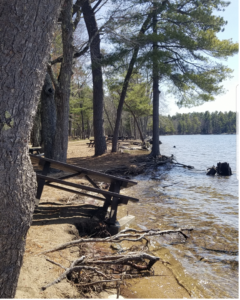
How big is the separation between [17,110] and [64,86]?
7747 millimetres

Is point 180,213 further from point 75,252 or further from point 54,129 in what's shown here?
point 54,129

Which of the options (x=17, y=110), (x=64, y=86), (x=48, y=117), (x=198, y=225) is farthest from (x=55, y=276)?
(x=48, y=117)

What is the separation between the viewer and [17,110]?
206 centimetres

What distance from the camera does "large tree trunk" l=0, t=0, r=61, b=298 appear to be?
6.63ft

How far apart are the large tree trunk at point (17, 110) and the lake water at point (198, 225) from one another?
247 centimetres

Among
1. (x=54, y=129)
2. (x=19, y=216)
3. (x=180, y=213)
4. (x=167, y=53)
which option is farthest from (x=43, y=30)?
(x=167, y=53)

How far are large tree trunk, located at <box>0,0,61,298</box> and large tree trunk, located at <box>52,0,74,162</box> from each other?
745 centimetres

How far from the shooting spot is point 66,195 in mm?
7637

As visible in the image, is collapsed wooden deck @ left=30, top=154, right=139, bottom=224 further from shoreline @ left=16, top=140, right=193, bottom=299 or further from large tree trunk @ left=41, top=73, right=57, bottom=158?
large tree trunk @ left=41, top=73, right=57, bottom=158

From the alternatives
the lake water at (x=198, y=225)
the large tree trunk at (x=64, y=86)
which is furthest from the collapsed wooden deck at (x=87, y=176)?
the large tree trunk at (x=64, y=86)

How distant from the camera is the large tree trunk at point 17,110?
2.02m

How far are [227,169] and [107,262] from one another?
39.3ft

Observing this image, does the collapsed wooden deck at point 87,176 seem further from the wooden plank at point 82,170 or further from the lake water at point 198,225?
the lake water at point 198,225

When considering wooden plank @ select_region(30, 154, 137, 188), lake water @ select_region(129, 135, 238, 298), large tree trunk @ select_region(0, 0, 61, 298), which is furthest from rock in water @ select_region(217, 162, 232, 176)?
large tree trunk @ select_region(0, 0, 61, 298)
